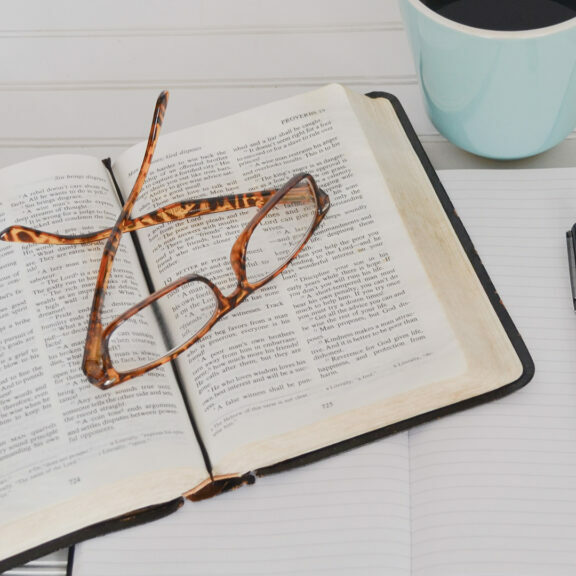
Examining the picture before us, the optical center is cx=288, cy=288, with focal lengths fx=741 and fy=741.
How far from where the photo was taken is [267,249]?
495 millimetres

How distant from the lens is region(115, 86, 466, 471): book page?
44 cm

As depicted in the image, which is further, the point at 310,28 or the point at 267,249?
the point at 310,28

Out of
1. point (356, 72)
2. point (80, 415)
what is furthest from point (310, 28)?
point (80, 415)

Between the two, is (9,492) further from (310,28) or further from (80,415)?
(310,28)

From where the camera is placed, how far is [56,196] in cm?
51

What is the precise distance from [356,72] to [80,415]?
0.37 metres

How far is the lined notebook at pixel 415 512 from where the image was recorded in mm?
415

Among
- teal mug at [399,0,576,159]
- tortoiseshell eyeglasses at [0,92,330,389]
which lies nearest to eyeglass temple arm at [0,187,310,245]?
tortoiseshell eyeglasses at [0,92,330,389]

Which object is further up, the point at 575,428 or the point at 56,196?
the point at 56,196

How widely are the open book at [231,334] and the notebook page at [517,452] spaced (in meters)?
0.02

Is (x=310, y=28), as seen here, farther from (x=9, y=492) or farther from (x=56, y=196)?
(x=9, y=492)

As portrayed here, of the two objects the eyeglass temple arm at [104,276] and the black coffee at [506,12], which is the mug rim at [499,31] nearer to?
the black coffee at [506,12]

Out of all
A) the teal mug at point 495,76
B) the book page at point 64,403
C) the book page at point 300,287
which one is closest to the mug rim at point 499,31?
A: the teal mug at point 495,76

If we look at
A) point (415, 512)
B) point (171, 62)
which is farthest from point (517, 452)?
point (171, 62)
